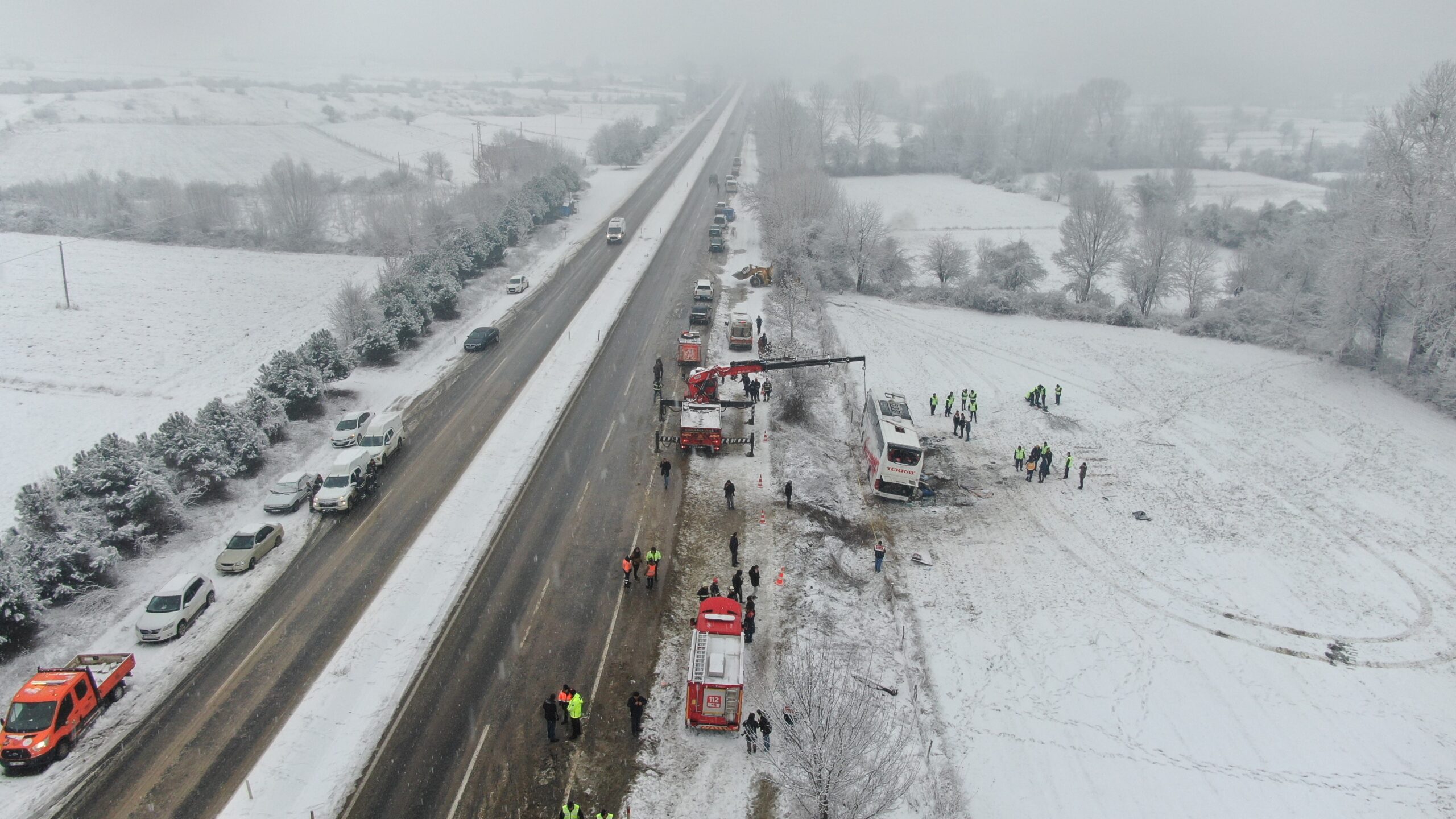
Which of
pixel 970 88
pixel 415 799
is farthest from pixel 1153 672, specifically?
pixel 970 88

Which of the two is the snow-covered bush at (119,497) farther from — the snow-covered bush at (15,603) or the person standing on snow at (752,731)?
the person standing on snow at (752,731)

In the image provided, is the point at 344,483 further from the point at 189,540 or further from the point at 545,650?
the point at 545,650

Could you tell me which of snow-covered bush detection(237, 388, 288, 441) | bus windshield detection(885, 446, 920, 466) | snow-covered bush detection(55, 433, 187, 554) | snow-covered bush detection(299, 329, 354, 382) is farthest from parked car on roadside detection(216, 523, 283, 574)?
bus windshield detection(885, 446, 920, 466)

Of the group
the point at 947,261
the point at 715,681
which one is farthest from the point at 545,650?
the point at 947,261

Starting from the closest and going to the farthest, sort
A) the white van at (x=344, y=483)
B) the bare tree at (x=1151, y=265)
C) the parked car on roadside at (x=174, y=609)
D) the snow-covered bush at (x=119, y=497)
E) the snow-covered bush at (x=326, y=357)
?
the parked car on roadside at (x=174, y=609)
the snow-covered bush at (x=119, y=497)
the white van at (x=344, y=483)
the snow-covered bush at (x=326, y=357)
the bare tree at (x=1151, y=265)

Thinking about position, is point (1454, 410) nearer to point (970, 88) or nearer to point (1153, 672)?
point (1153, 672)

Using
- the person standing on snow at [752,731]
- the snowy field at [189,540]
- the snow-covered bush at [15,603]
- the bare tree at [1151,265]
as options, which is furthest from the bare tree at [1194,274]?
the snow-covered bush at [15,603]
